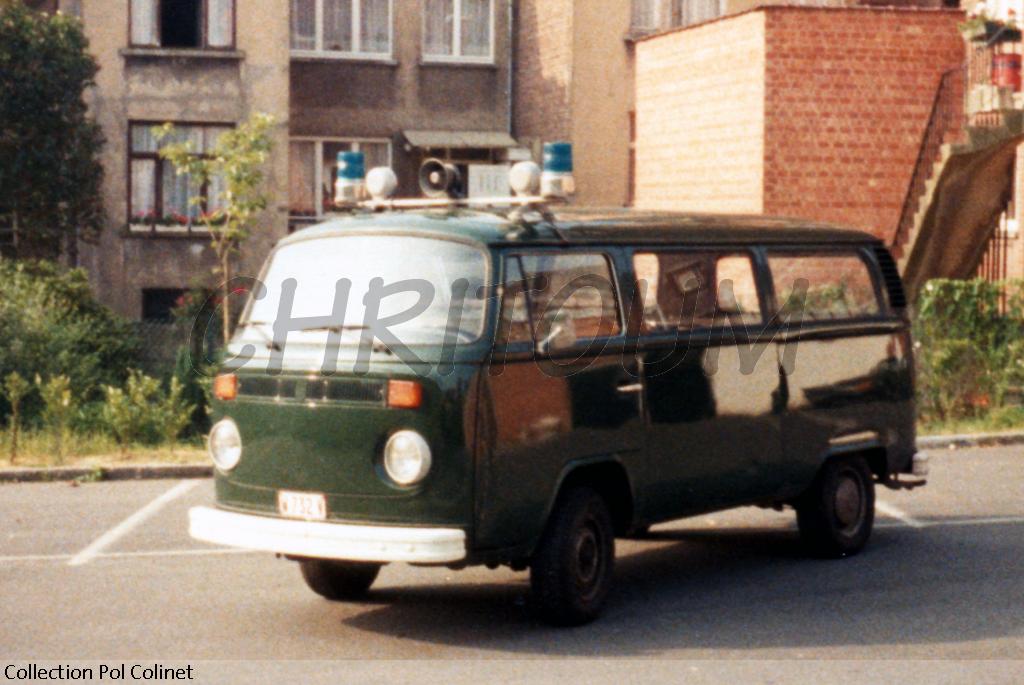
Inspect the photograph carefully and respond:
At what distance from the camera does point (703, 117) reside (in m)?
22.5

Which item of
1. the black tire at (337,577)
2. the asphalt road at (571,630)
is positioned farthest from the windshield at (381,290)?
the asphalt road at (571,630)

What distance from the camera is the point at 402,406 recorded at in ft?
25.8

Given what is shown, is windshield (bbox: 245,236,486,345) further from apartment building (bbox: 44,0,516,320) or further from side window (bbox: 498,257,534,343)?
apartment building (bbox: 44,0,516,320)

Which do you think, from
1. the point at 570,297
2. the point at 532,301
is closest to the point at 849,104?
the point at 570,297

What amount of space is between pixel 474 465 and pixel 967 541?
14.6 feet

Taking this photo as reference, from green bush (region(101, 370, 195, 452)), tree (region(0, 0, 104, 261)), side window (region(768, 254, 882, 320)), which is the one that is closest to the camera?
side window (region(768, 254, 882, 320))

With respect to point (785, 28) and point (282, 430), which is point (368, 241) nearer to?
point (282, 430)

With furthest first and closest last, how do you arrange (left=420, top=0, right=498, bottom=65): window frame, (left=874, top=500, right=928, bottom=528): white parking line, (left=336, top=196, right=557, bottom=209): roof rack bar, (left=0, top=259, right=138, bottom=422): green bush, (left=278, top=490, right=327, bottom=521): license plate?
(left=420, top=0, right=498, bottom=65): window frame, (left=0, top=259, right=138, bottom=422): green bush, (left=874, top=500, right=928, bottom=528): white parking line, (left=336, top=196, right=557, bottom=209): roof rack bar, (left=278, top=490, right=327, bottom=521): license plate

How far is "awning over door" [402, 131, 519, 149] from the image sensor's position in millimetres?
33844

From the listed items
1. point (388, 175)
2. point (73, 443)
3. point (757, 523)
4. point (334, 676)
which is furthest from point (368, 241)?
point (73, 443)

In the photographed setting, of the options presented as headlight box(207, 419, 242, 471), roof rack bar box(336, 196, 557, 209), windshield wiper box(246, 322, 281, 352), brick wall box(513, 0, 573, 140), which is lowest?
headlight box(207, 419, 242, 471)

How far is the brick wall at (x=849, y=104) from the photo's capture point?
830 inches

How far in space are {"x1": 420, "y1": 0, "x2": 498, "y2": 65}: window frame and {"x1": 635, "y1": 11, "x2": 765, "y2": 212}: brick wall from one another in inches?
434

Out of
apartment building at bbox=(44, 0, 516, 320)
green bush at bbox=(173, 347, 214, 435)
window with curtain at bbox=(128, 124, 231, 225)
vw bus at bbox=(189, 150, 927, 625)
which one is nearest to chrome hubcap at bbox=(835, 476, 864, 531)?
vw bus at bbox=(189, 150, 927, 625)
